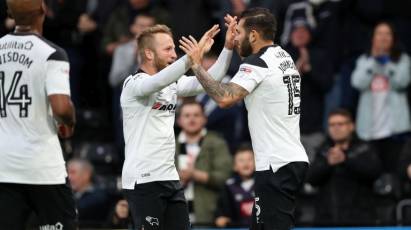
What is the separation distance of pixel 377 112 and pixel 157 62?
509 cm

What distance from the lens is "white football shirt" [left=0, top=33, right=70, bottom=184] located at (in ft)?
26.4

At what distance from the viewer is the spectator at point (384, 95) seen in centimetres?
1346

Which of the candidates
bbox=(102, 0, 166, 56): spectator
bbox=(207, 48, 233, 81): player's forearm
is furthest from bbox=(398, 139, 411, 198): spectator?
bbox=(207, 48, 233, 81): player's forearm

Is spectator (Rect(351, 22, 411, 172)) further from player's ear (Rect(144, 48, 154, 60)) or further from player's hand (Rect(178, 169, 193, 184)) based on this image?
player's ear (Rect(144, 48, 154, 60))

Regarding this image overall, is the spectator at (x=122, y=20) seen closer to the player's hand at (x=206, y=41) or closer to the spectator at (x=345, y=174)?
the spectator at (x=345, y=174)

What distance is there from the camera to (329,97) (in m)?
14.0

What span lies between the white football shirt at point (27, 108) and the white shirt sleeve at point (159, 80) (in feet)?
2.79

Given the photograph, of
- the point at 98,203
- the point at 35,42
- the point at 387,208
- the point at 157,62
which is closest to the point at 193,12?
the point at 98,203

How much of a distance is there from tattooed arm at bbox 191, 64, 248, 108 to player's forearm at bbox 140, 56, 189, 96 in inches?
5.8

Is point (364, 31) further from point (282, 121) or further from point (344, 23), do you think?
point (282, 121)

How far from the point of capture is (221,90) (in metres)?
8.69

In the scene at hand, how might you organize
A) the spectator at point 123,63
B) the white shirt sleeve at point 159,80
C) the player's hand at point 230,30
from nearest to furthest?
the white shirt sleeve at point 159,80, the player's hand at point 230,30, the spectator at point 123,63

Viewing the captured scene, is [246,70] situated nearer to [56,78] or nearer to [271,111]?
[271,111]

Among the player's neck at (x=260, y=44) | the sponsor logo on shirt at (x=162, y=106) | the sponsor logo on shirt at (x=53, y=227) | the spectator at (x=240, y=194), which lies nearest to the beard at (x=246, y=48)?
the player's neck at (x=260, y=44)
